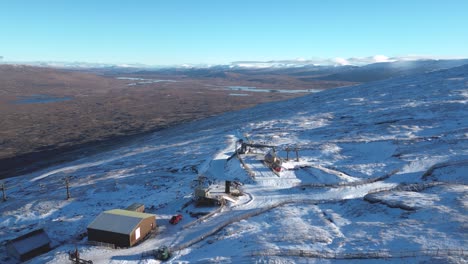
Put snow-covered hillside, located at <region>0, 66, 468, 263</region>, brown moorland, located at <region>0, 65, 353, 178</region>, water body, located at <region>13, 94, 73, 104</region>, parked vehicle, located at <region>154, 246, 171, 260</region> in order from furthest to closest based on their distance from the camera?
water body, located at <region>13, 94, 73, 104</region> → brown moorland, located at <region>0, 65, 353, 178</region> → parked vehicle, located at <region>154, 246, 171, 260</region> → snow-covered hillside, located at <region>0, 66, 468, 263</region>

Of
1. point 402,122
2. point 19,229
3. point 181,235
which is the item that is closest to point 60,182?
point 19,229

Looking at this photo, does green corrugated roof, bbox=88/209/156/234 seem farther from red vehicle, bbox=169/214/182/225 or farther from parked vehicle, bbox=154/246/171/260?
parked vehicle, bbox=154/246/171/260

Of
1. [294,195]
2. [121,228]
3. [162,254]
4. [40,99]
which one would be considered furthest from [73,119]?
[162,254]

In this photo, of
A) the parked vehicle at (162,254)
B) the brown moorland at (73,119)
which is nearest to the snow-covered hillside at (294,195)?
the parked vehicle at (162,254)

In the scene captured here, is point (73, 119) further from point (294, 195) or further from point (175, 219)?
point (294, 195)

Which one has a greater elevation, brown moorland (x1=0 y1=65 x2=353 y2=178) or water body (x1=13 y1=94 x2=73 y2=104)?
water body (x1=13 y1=94 x2=73 y2=104)

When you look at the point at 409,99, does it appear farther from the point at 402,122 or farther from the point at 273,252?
the point at 273,252

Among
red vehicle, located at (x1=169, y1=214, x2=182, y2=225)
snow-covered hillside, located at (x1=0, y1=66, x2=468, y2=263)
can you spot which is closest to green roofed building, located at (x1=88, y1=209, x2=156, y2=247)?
snow-covered hillside, located at (x1=0, y1=66, x2=468, y2=263)
